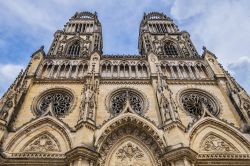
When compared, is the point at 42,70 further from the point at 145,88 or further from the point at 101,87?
the point at 145,88

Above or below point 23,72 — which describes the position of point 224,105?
below

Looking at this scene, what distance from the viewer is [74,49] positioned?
91.6ft

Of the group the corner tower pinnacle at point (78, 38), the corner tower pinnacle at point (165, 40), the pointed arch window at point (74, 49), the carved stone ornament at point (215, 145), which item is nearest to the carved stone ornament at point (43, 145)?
the carved stone ornament at point (215, 145)

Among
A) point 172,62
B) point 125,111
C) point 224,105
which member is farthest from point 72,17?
point 224,105

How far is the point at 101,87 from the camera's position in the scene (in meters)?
20.2

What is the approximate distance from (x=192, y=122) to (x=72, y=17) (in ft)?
81.0

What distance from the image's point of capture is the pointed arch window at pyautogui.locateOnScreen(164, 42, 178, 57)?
2761 cm

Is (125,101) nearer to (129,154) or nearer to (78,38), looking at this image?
(129,154)

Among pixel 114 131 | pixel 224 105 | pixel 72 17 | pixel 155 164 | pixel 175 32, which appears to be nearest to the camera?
pixel 155 164

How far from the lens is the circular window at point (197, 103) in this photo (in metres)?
18.9

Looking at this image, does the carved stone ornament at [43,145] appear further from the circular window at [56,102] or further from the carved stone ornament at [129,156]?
the carved stone ornament at [129,156]

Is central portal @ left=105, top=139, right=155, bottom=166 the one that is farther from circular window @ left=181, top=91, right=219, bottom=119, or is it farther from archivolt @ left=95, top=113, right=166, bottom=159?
circular window @ left=181, top=91, right=219, bottom=119

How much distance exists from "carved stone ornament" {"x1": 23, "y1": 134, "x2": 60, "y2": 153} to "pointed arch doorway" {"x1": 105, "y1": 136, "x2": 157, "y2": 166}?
3671 mm

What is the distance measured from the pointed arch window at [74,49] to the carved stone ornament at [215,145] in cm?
1700
